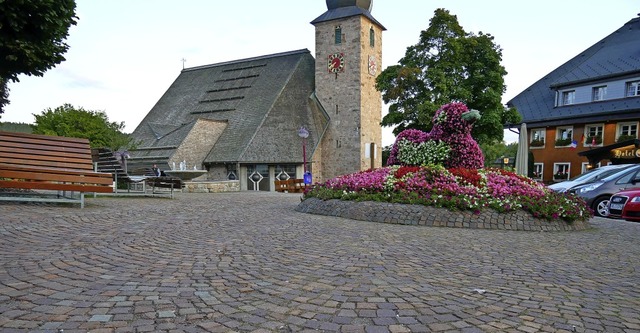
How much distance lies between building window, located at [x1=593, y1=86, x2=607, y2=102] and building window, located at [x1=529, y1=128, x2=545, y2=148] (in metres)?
3.86

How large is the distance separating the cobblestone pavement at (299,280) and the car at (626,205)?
13.2 ft

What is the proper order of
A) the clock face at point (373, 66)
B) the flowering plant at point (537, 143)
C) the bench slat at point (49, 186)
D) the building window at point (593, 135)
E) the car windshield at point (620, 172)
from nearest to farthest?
the bench slat at point (49, 186), the car windshield at point (620, 172), the building window at point (593, 135), the flowering plant at point (537, 143), the clock face at point (373, 66)

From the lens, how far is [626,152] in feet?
72.7

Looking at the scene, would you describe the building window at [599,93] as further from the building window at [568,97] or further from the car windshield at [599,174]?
the car windshield at [599,174]

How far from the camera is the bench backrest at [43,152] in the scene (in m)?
9.13

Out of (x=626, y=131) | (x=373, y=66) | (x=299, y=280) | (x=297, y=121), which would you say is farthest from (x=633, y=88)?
(x=299, y=280)

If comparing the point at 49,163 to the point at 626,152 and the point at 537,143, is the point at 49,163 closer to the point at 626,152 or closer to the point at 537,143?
the point at 626,152

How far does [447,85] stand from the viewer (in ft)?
77.9

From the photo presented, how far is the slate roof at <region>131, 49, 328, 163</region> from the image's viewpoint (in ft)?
106

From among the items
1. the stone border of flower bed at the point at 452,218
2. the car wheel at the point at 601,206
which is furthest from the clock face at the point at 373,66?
the stone border of flower bed at the point at 452,218

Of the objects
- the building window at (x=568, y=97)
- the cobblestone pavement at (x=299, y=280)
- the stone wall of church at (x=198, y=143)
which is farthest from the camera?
the stone wall of church at (x=198, y=143)

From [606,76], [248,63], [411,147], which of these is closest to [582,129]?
[606,76]

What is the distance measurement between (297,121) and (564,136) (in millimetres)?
19598

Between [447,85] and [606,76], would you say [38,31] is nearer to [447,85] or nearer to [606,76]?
[447,85]
